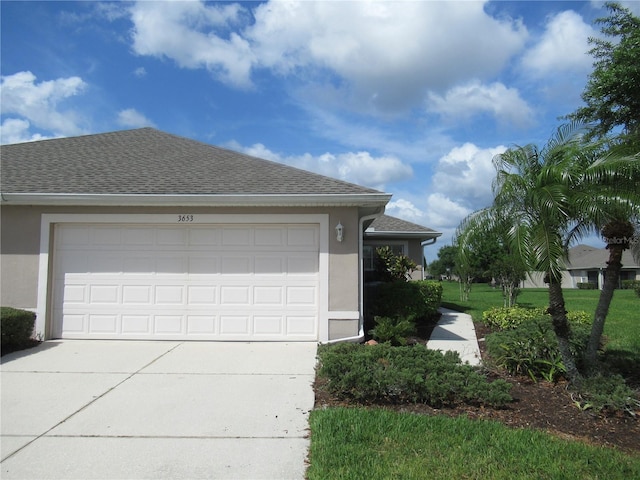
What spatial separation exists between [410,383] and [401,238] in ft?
36.9

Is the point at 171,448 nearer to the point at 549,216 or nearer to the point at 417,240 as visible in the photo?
the point at 549,216

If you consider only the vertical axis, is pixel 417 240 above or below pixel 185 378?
above

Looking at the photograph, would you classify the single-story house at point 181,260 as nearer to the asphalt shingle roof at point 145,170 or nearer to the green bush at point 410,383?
the asphalt shingle roof at point 145,170

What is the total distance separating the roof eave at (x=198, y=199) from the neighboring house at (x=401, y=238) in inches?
275

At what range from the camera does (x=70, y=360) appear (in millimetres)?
7312

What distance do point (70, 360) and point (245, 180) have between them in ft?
14.8

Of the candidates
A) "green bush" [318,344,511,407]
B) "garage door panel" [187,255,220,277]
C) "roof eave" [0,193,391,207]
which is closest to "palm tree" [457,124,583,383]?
"green bush" [318,344,511,407]

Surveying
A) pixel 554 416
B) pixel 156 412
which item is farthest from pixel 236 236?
pixel 554 416

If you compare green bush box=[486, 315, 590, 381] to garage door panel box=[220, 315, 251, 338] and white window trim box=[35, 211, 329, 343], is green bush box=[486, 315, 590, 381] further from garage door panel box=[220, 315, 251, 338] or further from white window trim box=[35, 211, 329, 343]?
garage door panel box=[220, 315, 251, 338]

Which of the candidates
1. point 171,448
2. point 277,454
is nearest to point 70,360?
point 171,448

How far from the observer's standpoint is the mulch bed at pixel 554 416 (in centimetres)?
453

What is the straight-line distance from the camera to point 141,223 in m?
8.79

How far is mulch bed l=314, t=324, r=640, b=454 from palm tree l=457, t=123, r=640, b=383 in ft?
1.87

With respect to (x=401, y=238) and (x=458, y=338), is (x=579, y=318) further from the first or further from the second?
(x=401, y=238)
